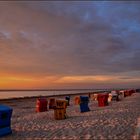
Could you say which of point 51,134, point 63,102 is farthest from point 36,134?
point 63,102

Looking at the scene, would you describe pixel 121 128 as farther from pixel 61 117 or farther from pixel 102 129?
pixel 61 117

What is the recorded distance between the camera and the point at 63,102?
16969mm

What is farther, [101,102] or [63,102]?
[101,102]

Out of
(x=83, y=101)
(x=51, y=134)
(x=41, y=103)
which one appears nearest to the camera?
(x=51, y=134)

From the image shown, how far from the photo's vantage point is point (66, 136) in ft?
31.2

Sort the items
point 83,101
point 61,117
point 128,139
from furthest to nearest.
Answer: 1. point 83,101
2. point 61,117
3. point 128,139

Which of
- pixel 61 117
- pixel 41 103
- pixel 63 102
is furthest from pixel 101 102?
pixel 61 117

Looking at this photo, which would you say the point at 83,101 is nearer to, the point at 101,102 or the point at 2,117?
the point at 101,102

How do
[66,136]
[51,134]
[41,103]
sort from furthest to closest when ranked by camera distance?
[41,103], [51,134], [66,136]

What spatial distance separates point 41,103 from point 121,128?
1323 cm

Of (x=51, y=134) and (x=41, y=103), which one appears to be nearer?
(x=51, y=134)

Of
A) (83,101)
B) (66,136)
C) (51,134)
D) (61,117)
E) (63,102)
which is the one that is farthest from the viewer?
(83,101)

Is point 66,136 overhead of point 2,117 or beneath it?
beneath

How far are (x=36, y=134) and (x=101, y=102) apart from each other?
15184 millimetres
